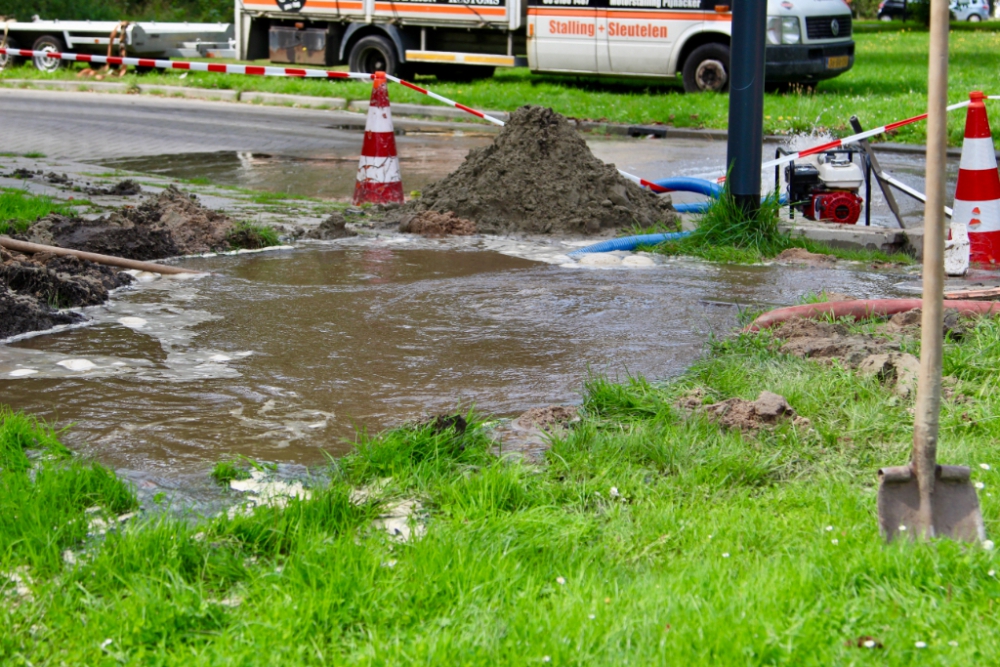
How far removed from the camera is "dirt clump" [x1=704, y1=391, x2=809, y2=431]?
395cm

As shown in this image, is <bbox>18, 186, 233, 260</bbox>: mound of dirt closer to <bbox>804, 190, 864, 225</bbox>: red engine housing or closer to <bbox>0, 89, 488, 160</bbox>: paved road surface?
<bbox>804, 190, 864, 225</bbox>: red engine housing

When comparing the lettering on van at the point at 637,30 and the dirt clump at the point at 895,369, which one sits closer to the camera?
the dirt clump at the point at 895,369

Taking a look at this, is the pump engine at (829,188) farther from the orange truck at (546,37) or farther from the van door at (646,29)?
the van door at (646,29)

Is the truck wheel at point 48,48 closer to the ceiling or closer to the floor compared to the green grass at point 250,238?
closer to the ceiling

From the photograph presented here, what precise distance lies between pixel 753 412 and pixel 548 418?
0.76m

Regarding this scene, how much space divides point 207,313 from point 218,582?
3171 mm

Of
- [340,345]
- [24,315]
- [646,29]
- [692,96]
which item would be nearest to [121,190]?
[24,315]

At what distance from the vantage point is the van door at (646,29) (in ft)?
57.9

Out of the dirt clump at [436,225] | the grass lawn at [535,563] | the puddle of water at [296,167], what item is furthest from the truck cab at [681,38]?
the grass lawn at [535,563]

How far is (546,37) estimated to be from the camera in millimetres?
18812

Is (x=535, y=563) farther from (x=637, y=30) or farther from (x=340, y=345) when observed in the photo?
(x=637, y=30)

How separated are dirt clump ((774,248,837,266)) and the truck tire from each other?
11140 millimetres

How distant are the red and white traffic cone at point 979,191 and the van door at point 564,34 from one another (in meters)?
12.1

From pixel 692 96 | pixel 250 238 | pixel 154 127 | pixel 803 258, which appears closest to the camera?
pixel 803 258
